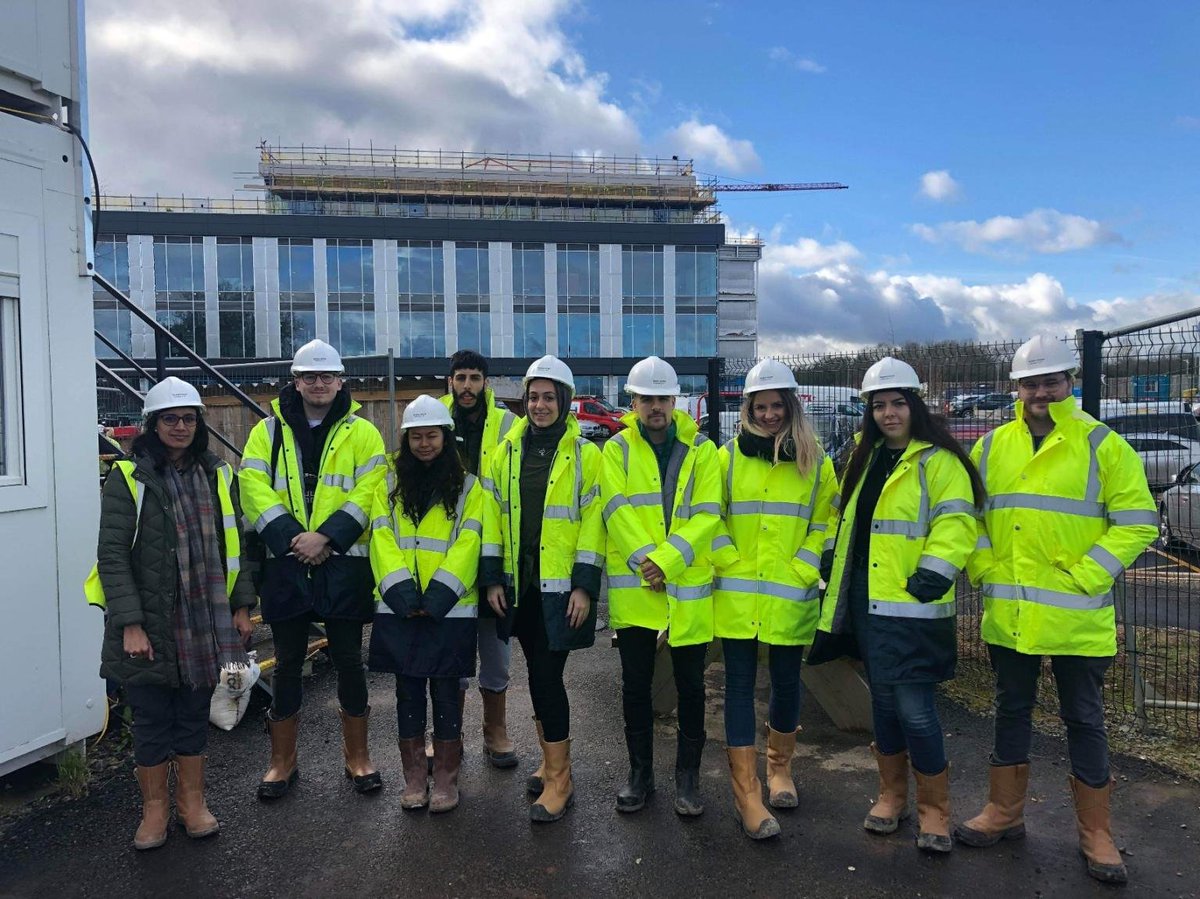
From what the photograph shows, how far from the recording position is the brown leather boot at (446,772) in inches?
158

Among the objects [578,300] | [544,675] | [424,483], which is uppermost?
[578,300]

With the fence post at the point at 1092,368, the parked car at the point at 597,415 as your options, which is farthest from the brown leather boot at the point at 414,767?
the parked car at the point at 597,415

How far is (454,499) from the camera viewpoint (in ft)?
13.3

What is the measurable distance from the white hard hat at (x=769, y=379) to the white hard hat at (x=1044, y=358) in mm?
982

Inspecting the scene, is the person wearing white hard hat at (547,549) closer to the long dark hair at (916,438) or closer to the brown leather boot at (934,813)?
the long dark hair at (916,438)

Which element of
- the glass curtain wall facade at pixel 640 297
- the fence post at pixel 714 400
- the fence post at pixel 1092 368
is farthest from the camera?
the glass curtain wall facade at pixel 640 297

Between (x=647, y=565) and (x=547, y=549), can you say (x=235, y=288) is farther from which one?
(x=647, y=565)

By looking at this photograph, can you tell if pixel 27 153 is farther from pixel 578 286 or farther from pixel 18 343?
pixel 578 286

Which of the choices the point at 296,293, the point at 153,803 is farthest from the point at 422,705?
the point at 296,293

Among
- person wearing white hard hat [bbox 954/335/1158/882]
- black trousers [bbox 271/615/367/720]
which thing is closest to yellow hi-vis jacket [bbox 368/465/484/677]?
black trousers [bbox 271/615/367/720]

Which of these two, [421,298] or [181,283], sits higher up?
[181,283]

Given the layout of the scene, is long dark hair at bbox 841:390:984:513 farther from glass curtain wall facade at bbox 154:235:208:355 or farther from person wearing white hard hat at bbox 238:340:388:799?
glass curtain wall facade at bbox 154:235:208:355

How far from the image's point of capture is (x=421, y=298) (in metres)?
49.7

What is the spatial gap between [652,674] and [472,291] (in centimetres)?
4795
